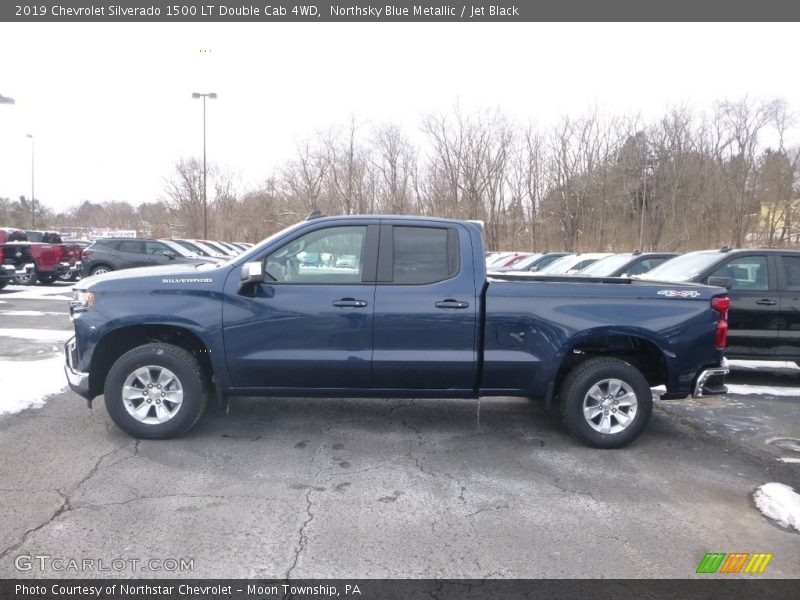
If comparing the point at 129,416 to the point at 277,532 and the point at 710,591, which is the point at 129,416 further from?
the point at 710,591

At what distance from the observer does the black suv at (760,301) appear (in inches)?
305

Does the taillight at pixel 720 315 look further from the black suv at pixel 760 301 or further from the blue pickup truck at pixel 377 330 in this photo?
the black suv at pixel 760 301

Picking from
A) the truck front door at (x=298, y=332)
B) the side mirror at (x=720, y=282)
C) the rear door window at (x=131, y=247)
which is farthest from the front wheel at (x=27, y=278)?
the side mirror at (x=720, y=282)

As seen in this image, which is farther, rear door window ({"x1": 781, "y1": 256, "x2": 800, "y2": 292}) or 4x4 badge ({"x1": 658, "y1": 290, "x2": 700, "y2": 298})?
rear door window ({"x1": 781, "y1": 256, "x2": 800, "y2": 292})

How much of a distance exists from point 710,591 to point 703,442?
9.22ft

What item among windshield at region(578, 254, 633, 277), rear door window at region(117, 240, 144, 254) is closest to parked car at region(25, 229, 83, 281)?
rear door window at region(117, 240, 144, 254)

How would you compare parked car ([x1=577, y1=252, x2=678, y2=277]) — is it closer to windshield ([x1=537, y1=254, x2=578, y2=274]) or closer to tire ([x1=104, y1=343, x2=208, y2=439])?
windshield ([x1=537, y1=254, x2=578, y2=274])

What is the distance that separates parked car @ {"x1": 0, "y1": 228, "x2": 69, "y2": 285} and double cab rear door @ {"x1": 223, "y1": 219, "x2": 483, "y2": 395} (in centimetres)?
1655

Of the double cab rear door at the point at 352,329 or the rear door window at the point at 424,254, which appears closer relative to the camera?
the double cab rear door at the point at 352,329

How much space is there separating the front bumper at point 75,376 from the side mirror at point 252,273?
5.45 ft

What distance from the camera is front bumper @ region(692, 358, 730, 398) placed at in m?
5.17

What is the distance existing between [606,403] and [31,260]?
65.6 feet

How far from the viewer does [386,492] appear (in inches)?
164

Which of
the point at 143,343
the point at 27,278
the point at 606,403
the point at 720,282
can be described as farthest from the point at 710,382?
the point at 27,278
